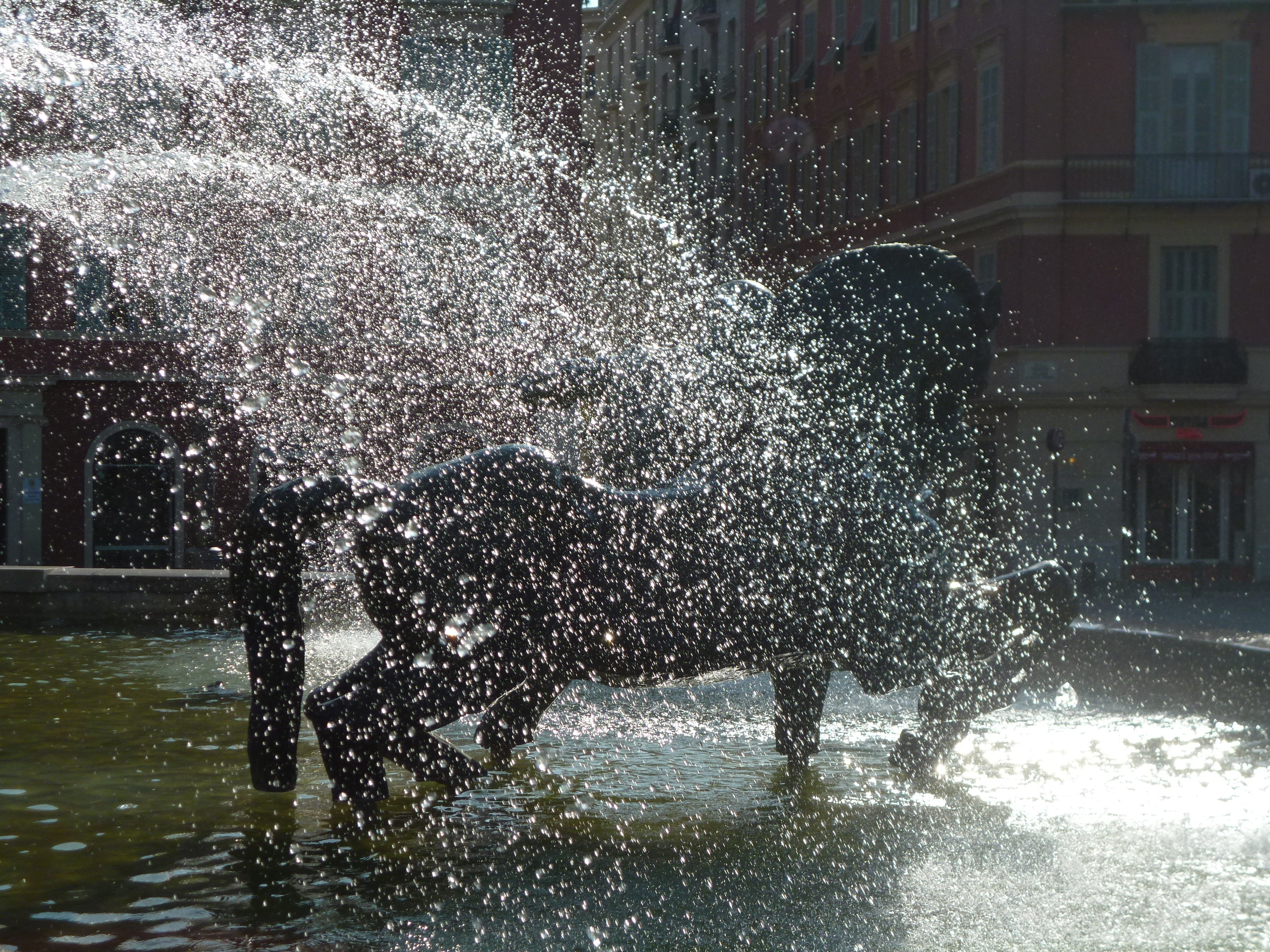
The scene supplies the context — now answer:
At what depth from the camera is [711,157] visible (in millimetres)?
46875

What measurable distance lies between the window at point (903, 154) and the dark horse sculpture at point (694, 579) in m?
26.6

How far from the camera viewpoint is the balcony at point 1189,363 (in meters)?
27.2

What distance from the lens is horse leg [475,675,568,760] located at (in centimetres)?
548

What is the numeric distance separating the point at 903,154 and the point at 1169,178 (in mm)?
5834

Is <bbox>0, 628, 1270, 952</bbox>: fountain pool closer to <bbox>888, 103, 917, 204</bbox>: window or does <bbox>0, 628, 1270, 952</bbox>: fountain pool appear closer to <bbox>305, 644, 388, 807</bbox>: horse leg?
<bbox>305, 644, 388, 807</bbox>: horse leg

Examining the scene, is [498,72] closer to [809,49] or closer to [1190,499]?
[1190,499]

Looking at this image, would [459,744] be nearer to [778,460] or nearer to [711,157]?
[778,460]

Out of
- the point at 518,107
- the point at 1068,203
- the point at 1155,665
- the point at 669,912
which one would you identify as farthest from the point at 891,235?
the point at 669,912

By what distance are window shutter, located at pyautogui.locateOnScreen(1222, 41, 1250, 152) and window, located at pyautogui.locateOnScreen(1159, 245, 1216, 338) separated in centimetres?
204

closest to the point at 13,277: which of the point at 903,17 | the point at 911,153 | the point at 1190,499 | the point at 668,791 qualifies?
the point at 911,153

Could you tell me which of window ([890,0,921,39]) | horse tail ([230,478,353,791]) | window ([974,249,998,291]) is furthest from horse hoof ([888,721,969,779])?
window ([890,0,921,39])

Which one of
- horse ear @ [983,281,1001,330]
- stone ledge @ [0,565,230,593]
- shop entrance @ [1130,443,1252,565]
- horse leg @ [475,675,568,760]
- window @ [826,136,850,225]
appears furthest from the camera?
window @ [826,136,850,225]

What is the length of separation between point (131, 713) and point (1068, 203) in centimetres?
2349

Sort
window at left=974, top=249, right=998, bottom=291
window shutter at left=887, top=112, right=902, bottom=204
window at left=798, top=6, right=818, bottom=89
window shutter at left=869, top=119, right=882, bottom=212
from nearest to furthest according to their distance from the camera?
window at left=974, top=249, right=998, bottom=291, window shutter at left=887, top=112, right=902, bottom=204, window shutter at left=869, top=119, right=882, bottom=212, window at left=798, top=6, right=818, bottom=89
